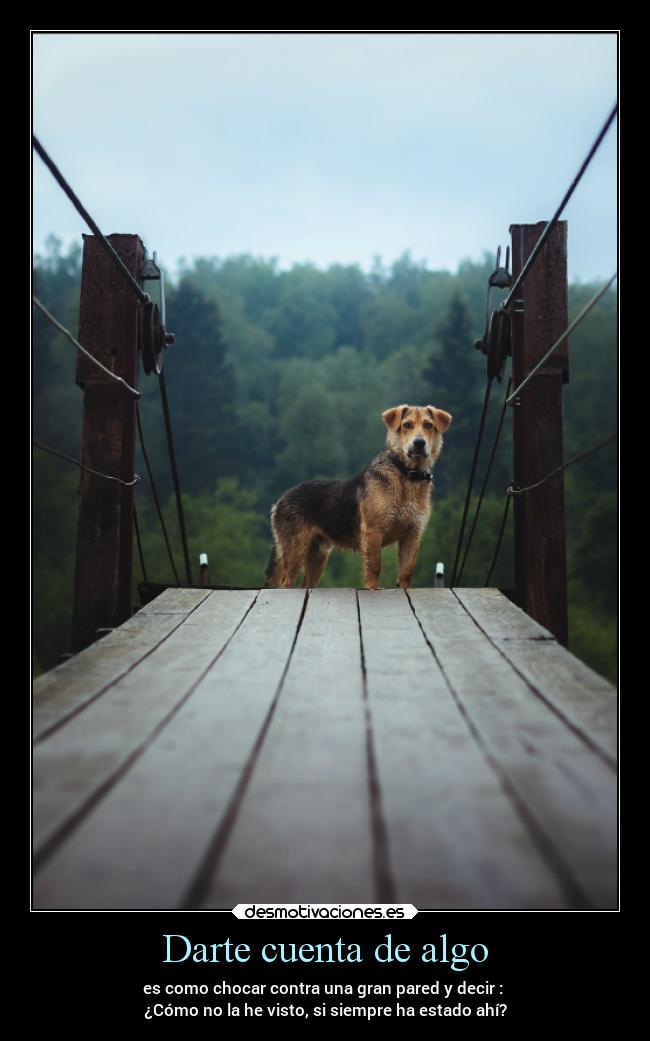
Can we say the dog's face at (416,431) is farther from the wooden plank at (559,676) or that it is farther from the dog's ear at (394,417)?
the wooden plank at (559,676)

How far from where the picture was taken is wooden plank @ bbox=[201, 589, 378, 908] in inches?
51.1

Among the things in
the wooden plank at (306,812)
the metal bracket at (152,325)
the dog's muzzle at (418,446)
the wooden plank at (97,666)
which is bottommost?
the wooden plank at (306,812)

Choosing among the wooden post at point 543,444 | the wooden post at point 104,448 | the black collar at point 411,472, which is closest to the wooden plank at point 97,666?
the wooden post at point 104,448

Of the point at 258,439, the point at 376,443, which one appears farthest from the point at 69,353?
the point at 376,443

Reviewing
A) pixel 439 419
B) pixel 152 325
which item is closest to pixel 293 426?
pixel 439 419

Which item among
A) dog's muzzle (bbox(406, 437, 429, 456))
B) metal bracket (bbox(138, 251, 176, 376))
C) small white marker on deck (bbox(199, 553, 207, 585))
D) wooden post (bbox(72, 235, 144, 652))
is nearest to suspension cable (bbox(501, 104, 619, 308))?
dog's muzzle (bbox(406, 437, 429, 456))

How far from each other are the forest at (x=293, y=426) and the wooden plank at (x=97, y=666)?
1731 cm

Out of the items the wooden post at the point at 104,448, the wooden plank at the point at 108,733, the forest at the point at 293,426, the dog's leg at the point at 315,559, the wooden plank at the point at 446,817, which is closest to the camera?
the wooden plank at the point at 446,817

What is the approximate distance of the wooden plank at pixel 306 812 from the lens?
1.30 m

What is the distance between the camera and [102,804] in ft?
5.10

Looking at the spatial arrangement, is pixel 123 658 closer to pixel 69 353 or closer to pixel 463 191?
pixel 463 191

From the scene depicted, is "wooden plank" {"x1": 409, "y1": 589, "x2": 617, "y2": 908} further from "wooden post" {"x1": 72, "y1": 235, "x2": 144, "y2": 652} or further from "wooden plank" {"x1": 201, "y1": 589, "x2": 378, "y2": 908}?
Answer: "wooden post" {"x1": 72, "y1": 235, "x2": 144, "y2": 652}

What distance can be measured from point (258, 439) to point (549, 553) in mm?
51082
